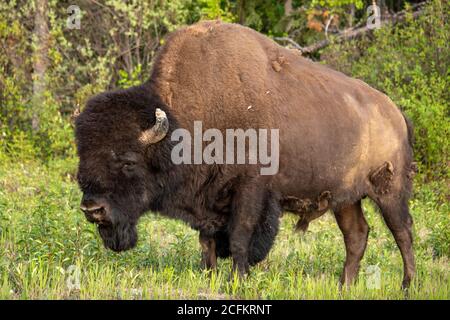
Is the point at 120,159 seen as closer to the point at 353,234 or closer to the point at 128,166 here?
the point at 128,166

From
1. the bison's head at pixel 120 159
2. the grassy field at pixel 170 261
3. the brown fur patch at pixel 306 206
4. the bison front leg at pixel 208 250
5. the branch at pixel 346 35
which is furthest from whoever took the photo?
the branch at pixel 346 35

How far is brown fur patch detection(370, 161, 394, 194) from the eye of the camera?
852 cm

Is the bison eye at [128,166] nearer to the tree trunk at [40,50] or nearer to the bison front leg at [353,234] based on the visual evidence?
the bison front leg at [353,234]

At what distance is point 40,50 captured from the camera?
632 inches

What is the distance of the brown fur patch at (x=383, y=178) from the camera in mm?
8516

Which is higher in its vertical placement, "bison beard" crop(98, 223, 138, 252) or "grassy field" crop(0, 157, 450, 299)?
"bison beard" crop(98, 223, 138, 252)

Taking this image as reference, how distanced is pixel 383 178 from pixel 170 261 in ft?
7.69

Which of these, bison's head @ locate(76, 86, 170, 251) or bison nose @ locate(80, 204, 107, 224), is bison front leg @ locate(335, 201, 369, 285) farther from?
bison nose @ locate(80, 204, 107, 224)

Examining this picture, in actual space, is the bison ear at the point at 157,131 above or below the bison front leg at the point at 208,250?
above

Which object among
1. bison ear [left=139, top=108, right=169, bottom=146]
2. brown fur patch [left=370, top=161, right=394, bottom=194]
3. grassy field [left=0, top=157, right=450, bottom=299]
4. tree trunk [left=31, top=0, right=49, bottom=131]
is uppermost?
tree trunk [left=31, top=0, right=49, bottom=131]

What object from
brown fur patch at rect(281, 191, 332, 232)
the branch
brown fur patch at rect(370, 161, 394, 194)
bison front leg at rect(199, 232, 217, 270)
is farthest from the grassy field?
the branch

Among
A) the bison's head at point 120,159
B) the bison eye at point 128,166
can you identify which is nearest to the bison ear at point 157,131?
the bison's head at point 120,159

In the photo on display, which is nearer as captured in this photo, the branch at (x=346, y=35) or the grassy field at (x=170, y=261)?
the grassy field at (x=170, y=261)
